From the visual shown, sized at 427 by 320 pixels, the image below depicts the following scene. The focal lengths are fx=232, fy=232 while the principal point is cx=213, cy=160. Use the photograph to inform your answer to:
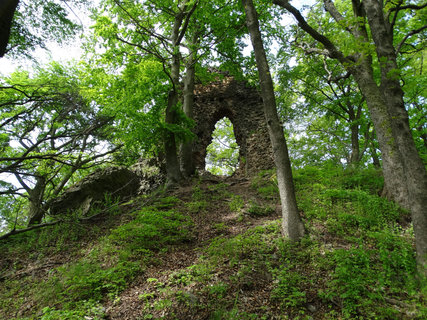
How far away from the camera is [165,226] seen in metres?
4.81

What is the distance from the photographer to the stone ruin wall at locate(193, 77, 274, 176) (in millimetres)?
11422

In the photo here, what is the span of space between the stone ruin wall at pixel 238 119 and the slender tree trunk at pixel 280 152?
677cm

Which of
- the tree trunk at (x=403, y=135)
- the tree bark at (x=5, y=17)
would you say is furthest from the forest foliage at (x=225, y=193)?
the tree bark at (x=5, y=17)

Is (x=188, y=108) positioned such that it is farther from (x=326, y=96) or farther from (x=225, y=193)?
Answer: (x=326, y=96)

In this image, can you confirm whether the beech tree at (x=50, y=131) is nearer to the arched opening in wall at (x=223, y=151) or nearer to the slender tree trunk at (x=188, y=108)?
the slender tree trunk at (x=188, y=108)

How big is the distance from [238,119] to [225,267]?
32.5ft

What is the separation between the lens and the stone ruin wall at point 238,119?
1142 cm

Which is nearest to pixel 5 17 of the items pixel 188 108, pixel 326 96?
pixel 188 108

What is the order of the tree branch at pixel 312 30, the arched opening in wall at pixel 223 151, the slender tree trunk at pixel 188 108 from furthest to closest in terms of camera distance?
1. the arched opening in wall at pixel 223 151
2. the slender tree trunk at pixel 188 108
3. the tree branch at pixel 312 30

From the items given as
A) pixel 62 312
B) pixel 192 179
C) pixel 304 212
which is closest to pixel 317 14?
pixel 192 179

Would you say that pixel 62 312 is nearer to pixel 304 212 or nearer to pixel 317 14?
pixel 304 212

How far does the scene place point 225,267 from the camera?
3.40 metres

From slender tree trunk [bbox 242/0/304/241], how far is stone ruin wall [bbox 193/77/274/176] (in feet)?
22.2

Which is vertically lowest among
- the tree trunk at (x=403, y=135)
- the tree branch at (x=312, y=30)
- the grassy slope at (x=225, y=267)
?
the grassy slope at (x=225, y=267)
